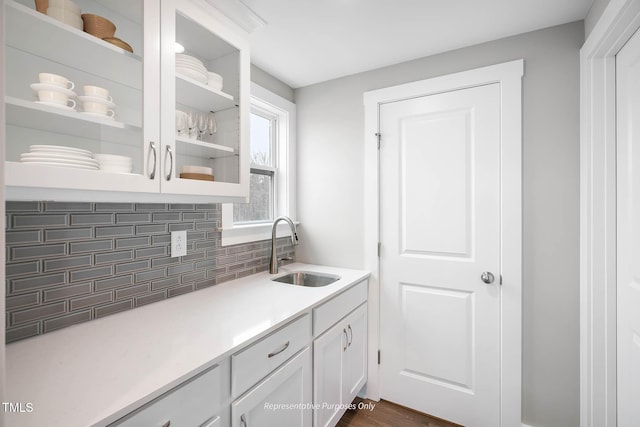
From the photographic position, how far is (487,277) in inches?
69.6

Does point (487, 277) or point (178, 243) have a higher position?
point (178, 243)

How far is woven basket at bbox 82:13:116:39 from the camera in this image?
3.21 ft

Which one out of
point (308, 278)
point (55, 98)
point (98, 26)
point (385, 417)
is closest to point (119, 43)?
point (98, 26)

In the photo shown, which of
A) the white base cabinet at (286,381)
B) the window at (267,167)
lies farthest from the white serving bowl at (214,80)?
the white base cabinet at (286,381)

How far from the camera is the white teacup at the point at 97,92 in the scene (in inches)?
37.9

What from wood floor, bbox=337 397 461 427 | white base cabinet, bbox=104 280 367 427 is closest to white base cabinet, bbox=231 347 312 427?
white base cabinet, bbox=104 280 367 427

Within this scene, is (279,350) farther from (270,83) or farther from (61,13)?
(270,83)

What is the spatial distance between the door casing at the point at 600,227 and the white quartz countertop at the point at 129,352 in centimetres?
132

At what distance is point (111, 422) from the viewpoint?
0.69m

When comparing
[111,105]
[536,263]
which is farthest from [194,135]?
[536,263]

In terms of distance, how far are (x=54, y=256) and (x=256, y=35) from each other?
1472 millimetres

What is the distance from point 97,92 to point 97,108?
0.18ft

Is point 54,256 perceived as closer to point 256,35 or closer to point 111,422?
point 111,422

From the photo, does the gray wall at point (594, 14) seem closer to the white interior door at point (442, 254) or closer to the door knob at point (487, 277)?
the white interior door at point (442, 254)
